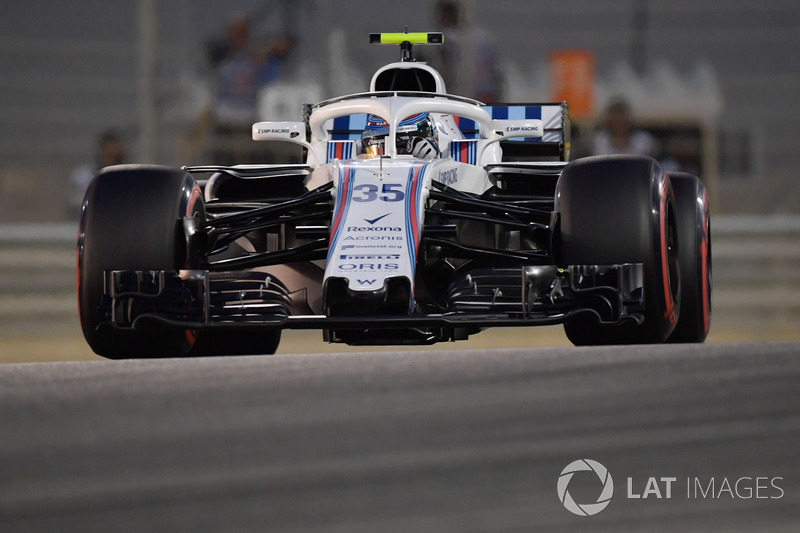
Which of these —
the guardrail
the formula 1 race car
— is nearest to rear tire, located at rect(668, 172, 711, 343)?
the formula 1 race car

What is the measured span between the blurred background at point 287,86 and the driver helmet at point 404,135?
373 centimetres

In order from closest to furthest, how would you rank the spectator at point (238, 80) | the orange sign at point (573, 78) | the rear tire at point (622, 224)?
the rear tire at point (622, 224), the spectator at point (238, 80), the orange sign at point (573, 78)

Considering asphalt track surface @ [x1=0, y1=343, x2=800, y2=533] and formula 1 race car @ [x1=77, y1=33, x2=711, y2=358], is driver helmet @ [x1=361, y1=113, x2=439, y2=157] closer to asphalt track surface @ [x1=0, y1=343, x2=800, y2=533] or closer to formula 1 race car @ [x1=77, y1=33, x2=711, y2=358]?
formula 1 race car @ [x1=77, y1=33, x2=711, y2=358]

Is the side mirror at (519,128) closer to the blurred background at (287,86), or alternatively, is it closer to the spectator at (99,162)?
the blurred background at (287,86)

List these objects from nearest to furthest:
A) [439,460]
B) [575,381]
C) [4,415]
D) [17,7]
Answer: [439,460], [4,415], [575,381], [17,7]

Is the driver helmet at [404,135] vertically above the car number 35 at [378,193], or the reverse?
the driver helmet at [404,135]

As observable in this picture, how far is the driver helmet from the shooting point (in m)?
6.39

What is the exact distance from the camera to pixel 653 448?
3.30 meters

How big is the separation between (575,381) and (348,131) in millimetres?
3546

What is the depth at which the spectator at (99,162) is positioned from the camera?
10383 millimetres

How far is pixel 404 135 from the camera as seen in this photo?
21.0ft

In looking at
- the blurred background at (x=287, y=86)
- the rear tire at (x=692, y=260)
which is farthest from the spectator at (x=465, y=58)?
the rear tire at (x=692, y=260)

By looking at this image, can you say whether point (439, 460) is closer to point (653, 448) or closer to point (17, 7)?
point (653, 448)

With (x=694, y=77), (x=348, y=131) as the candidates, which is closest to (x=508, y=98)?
(x=694, y=77)
